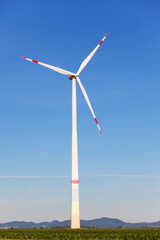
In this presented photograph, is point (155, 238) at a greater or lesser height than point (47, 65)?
lesser

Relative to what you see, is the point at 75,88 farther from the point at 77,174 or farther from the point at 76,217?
the point at 76,217

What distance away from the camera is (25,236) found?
76.5 meters

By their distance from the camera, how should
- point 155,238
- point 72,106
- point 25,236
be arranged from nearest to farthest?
point 155,238
point 25,236
point 72,106

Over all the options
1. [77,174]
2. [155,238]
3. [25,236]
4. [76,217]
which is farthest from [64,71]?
[155,238]

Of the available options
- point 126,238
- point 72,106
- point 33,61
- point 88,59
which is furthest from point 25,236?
point 88,59

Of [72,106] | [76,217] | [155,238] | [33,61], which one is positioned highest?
[33,61]

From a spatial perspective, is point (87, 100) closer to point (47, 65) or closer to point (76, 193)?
point (47, 65)

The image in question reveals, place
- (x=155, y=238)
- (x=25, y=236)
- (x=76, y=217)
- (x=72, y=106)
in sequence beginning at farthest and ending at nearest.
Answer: (x=72, y=106) < (x=76, y=217) < (x=25, y=236) < (x=155, y=238)

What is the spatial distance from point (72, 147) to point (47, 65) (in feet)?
80.2

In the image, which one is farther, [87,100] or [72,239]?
[87,100]

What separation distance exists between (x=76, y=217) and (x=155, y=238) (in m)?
30.3

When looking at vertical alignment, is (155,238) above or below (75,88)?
below

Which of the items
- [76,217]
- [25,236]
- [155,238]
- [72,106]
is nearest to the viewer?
→ [155,238]

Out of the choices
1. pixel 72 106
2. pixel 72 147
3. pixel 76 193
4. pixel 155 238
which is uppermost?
pixel 72 106
